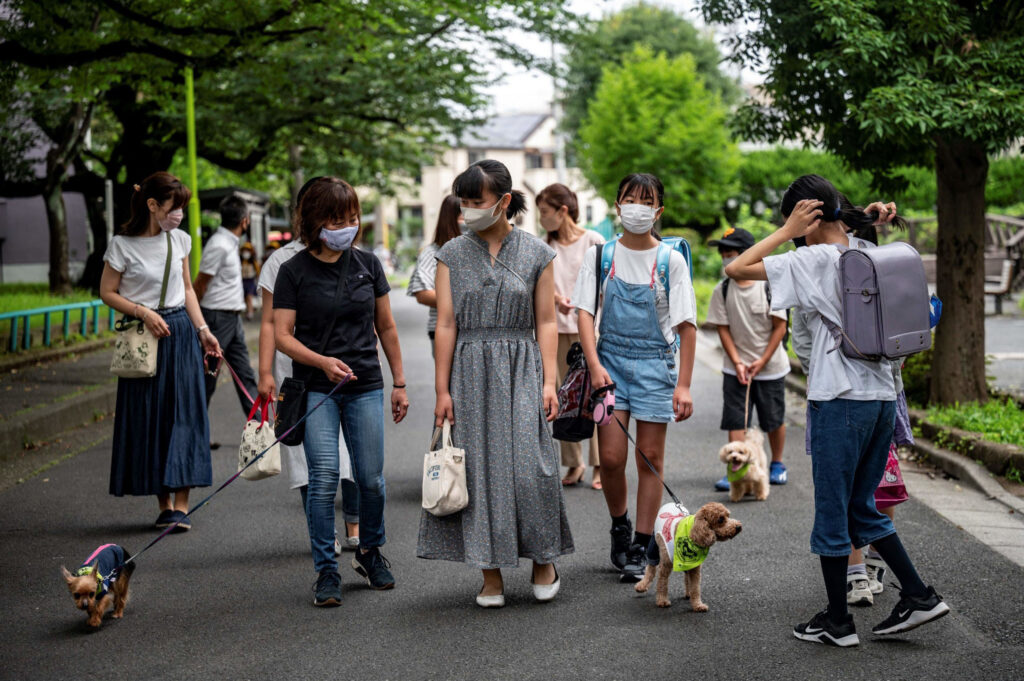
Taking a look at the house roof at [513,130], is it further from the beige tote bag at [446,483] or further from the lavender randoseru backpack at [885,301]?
the lavender randoseru backpack at [885,301]

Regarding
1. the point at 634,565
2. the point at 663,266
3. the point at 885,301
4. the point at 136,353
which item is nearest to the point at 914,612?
the point at 885,301

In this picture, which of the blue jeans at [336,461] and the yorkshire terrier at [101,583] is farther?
the blue jeans at [336,461]

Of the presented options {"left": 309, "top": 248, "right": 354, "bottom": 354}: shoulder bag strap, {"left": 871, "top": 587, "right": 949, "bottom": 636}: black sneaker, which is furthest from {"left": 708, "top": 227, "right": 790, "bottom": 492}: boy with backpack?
{"left": 309, "top": 248, "right": 354, "bottom": 354}: shoulder bag strap

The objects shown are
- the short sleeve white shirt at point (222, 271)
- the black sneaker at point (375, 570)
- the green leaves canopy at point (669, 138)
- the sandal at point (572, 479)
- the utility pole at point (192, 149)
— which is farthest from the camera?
the green leaves canopy at point (669, 138)

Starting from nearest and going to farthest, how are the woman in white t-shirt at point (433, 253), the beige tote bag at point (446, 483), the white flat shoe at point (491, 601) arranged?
the beige tote bag at point (446, 483), the white flat shoe at point (491, 601), the woman in white t-shirt at point (433, 253)

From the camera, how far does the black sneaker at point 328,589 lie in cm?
506

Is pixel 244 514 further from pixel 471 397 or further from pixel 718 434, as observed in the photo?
pixel 718 434

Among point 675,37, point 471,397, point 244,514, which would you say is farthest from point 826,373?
point 675,37

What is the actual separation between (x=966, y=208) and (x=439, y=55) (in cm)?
1284

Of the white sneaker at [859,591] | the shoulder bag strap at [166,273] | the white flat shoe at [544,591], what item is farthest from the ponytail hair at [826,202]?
the shoulder bag strap at [166,273]

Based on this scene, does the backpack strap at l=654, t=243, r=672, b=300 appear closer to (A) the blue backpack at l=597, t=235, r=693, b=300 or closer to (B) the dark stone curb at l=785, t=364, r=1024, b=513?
(A) the blue backpack at l=597, t=235, r=693, b=300

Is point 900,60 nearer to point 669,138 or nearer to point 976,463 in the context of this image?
point 976,463

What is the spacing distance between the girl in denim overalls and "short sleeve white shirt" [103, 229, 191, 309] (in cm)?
265

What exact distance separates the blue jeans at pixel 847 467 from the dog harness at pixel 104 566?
9.80 ft
